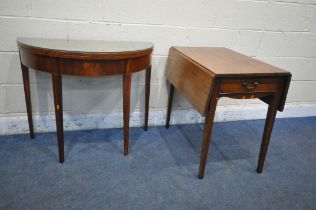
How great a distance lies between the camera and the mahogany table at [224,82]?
4.40 ft

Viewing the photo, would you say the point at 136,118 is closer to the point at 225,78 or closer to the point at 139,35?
the point at 139,35

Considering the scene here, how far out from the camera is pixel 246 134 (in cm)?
217

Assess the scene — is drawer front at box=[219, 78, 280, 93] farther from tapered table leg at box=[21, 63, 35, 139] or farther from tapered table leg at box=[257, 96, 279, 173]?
tapered table leg at box=[21, 63, 35, 139]

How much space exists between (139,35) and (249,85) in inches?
32.3

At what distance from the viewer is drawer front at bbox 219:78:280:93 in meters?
1.35

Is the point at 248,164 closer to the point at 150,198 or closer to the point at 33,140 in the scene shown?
the point at 150,198

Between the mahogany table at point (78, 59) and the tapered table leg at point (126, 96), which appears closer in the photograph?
→ the mahogany table at point (78, 59)

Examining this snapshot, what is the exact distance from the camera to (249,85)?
1397 millimetres

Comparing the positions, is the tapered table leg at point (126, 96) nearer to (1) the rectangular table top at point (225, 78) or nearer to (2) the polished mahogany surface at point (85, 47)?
(2) the polished mahogany surface at point (85, 47)

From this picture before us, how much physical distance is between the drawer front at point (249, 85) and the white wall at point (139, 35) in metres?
0.70

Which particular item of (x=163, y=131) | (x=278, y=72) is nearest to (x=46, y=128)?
(x=163, y=131)

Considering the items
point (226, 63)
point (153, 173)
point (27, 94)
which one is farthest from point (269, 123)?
point (27, 94)

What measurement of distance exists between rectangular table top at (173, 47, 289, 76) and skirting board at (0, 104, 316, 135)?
592mm

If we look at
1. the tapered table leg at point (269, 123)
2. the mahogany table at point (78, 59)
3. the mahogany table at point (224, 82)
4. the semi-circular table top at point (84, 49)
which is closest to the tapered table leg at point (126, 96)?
the mahogany table at point (78, 59)
